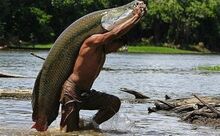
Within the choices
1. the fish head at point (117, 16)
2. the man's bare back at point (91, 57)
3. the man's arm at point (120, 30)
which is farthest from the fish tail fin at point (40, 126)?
the fish head at point (117, 16)

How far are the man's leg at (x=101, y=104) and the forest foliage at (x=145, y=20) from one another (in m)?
83.2

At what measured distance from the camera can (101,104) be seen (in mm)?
12227

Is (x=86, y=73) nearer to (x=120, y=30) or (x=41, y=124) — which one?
(x=120, y=30)

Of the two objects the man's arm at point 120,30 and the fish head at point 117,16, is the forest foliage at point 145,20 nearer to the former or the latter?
the fish head at point 117,16

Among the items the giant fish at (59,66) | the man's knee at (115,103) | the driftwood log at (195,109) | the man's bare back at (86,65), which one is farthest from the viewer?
the driftwood log at (195,109)

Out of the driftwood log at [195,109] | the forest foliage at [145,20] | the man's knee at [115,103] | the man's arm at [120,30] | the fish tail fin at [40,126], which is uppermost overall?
the man's arm at [120,30]

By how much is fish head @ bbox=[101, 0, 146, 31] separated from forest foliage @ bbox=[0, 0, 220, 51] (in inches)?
3293

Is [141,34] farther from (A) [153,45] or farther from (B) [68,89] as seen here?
(B) [68,89]

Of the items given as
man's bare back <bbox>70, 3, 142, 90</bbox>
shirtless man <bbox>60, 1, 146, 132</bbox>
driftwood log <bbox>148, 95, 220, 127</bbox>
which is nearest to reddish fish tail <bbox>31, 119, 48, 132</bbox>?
shirtless man <bbox>60, 1, 146, 132</bbox>

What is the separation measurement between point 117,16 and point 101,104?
5.78 ft

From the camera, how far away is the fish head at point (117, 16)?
11.7 metres

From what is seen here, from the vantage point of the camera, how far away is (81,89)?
1195 centimetres

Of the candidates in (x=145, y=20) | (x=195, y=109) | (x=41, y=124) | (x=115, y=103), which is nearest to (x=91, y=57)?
(x=115, y=103)

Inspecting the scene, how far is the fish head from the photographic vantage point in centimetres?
1166
